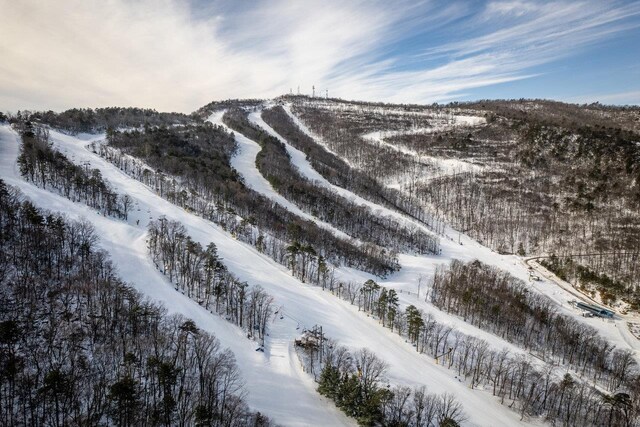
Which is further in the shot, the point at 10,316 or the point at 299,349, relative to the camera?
the point at 299,349

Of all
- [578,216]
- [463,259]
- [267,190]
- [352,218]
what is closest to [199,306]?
[352,218]

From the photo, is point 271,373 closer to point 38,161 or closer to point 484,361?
point 484,361

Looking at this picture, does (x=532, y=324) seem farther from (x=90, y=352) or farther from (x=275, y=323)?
(x=90, y=352)

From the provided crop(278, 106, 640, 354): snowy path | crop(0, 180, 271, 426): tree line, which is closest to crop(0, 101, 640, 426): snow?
crop(278, 106, 640, 354): snowy path

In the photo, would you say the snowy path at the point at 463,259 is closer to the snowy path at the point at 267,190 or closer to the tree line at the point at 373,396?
the snowy path at the point at 267,190

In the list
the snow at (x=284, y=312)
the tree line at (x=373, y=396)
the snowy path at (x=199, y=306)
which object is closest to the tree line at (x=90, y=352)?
the snowy path at (x=199, y=306)

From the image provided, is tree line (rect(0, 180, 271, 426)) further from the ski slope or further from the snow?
the snow

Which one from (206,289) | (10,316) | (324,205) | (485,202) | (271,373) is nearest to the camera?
(10,316)

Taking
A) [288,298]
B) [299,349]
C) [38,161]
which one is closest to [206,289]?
[288,298]
